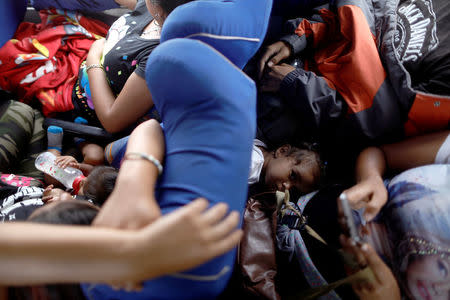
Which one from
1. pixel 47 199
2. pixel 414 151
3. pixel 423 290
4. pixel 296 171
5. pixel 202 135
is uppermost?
pixel 202 135

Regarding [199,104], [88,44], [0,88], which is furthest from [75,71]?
[199,104]

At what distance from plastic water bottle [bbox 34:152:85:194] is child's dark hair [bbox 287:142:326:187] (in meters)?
0.93

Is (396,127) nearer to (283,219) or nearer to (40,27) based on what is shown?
(283,219)

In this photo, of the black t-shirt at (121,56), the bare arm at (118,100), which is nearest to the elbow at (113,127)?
the bare arm at (118,100)

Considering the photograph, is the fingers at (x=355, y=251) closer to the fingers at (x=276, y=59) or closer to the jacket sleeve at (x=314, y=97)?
the jacket sleeve at (x=314, y=97)

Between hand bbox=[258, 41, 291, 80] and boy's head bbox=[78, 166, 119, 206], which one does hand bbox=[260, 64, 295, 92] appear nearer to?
hand bbox=[258, 41, 291, 80]

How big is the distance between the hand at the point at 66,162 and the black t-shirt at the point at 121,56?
0.69 ft

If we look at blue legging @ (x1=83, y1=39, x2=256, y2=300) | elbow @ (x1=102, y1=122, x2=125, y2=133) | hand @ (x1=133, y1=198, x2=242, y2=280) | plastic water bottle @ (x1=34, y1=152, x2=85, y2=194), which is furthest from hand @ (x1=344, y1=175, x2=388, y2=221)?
plastic water bottle @ (x1=34, y1=152, x2=85, y2=194)

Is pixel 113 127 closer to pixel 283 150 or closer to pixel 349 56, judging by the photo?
pixel 283 150

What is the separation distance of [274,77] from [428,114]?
52cm

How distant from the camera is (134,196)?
20.8 inches

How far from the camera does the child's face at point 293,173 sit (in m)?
1.22

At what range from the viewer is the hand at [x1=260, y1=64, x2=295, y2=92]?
113 centimetres

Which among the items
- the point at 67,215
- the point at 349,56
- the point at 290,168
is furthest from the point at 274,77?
the point at 67,215
